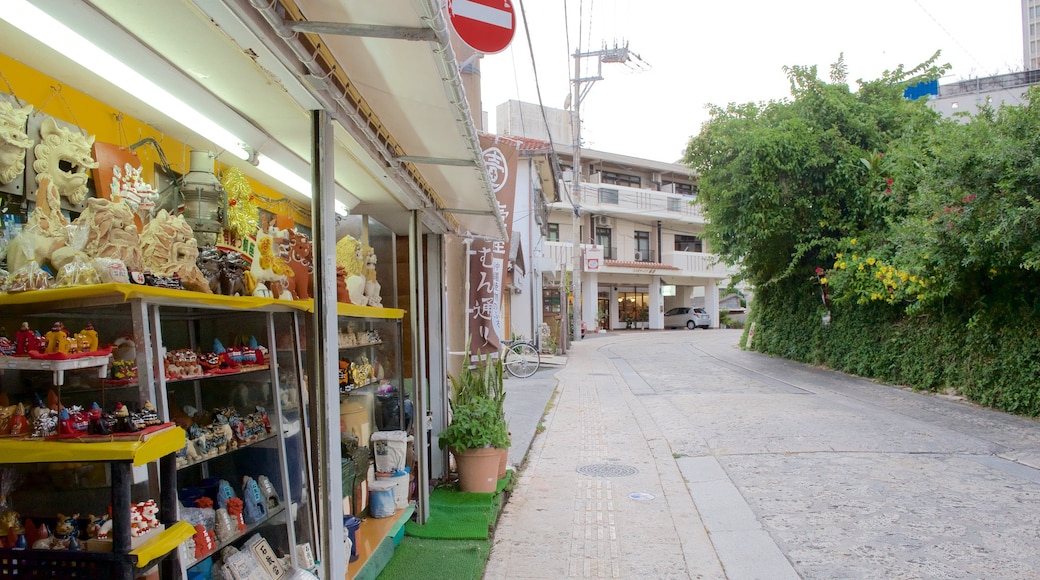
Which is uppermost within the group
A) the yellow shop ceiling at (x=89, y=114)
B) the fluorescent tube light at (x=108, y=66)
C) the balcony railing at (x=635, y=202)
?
the balcony railing at (x=635, y=202)

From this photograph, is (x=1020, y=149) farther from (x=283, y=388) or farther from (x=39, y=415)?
(x=39, y=415)

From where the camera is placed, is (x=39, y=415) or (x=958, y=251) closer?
(x=39, y=415)

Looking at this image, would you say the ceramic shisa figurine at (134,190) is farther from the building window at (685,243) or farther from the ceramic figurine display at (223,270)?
the building window at (685,243)

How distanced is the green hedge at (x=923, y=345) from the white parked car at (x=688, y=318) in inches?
700

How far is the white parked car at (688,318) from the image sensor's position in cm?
3569

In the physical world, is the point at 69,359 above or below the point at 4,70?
below

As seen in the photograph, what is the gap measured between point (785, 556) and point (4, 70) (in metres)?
4.86

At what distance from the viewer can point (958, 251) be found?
9000mm

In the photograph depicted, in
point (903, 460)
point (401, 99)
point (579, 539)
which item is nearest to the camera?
point (401, 99)

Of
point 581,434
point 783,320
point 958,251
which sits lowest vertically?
point 581,434

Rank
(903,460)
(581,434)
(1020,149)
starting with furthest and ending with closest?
1. (581,434)
2. (1020,149)
3. (903,460)

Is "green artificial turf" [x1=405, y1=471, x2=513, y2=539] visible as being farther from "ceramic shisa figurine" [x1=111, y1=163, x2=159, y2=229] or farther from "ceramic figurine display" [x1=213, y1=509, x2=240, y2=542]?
"ceramic shisa figurine" [x1=111, y1=163, x2=159, y2=229]

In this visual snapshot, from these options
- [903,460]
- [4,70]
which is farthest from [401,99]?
[903,460]

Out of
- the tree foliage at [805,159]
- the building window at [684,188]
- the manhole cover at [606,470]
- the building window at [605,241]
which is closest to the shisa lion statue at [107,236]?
the manhole cover at [606,470]
